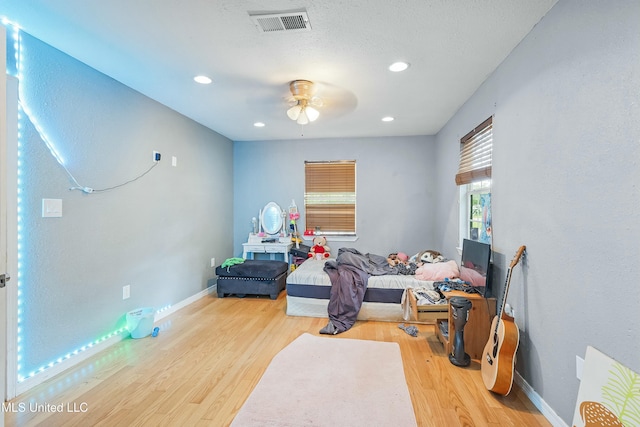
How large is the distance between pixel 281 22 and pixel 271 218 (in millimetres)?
3564

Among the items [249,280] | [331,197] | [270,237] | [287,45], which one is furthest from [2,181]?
[331,197]

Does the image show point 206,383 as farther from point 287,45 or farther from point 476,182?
point 476,182

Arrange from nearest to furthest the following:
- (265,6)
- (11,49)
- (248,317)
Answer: (265,6) → (11,49) → (248,317)

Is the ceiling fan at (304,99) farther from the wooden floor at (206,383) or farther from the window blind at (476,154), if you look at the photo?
the wooden floor at (206,383)

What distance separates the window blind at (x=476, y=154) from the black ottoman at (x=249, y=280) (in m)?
2.75

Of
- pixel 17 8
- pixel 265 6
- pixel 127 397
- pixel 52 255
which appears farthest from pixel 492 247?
pixel 17 8

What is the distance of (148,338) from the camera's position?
281 centimetres

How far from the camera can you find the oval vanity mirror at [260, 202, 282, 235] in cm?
503

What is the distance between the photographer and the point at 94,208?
2.48 metres

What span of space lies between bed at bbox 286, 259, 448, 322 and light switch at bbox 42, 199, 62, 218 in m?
2.22

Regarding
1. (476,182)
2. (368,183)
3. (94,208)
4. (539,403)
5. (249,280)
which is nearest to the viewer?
(539,403)

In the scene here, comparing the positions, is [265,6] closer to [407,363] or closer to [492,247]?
[492,247]

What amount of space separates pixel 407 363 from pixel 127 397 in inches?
82.0

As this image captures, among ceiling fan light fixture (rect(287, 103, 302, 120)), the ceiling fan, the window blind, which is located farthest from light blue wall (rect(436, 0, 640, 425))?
ceiling fan light fixture (rect(287, 103, 302, 120))
